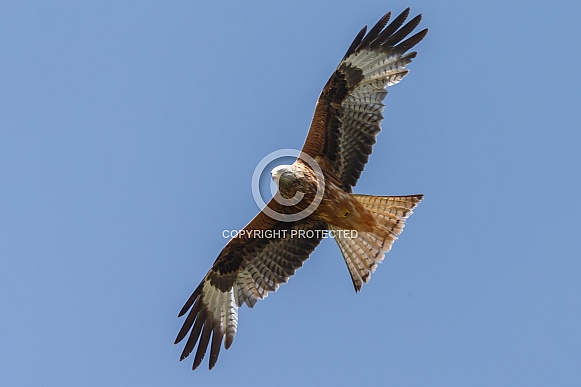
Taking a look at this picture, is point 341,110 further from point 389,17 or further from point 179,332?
point 179,332

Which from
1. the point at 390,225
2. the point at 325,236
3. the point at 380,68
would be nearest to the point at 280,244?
the point at 325,236

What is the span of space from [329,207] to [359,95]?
4.67 feet

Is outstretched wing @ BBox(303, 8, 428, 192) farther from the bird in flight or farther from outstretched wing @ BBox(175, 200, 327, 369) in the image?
outstretched wing @ BBox(175, 200, 327, 369)

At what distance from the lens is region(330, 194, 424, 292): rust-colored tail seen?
12914mm

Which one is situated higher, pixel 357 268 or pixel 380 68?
pixel 380 68

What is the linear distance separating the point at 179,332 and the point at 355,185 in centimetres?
291

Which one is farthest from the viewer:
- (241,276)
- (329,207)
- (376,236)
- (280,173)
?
(241,276)

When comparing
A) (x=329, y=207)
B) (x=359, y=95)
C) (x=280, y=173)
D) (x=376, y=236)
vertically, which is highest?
(x=359, y=95)

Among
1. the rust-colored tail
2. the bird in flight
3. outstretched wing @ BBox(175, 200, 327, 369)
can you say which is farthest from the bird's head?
the rust-colored tail

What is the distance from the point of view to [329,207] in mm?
12781

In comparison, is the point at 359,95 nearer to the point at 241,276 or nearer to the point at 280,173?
the point at 280,173

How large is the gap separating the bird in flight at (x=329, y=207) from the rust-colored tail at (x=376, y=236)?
0.04 feet

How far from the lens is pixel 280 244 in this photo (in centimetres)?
1323

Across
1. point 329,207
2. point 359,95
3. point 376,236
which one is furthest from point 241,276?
point 359,95
